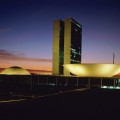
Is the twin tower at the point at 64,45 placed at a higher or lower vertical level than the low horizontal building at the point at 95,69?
higher

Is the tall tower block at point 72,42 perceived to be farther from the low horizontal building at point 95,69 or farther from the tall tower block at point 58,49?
the low horizontal building at point 95,69

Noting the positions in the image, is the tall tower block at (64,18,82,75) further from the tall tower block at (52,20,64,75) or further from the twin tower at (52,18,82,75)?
the tall tower block at (52,20,64,75)

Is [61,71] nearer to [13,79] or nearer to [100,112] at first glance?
[13,79]

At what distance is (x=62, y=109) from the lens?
8578mm

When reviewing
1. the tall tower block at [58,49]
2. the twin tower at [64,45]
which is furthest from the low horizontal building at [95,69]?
the tall tower block at [58,49]

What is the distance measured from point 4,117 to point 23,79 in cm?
4157

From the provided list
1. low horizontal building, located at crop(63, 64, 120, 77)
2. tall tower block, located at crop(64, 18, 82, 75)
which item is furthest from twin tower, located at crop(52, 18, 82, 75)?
low horizontal building, located at crop(63, 64, 120, 77)

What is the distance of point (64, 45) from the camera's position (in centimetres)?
10619

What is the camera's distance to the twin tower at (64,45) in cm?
10238

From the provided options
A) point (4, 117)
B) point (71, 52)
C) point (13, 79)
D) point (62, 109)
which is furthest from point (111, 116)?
point (71, 52)

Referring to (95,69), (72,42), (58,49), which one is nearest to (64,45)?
(72,42)

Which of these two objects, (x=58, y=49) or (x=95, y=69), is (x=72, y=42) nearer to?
(x=58, y=49)

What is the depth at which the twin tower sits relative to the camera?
102 metres

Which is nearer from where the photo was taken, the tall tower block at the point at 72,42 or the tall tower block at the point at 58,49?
the tall tower block at the point at 72,42
